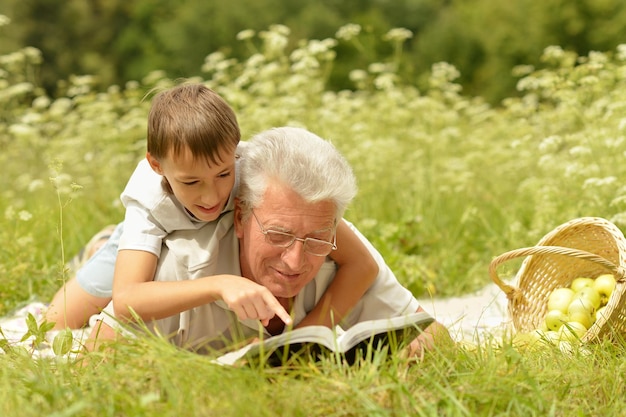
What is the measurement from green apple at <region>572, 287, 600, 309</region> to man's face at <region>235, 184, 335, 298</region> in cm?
139

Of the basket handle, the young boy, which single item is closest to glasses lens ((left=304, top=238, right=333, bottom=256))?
the young boy

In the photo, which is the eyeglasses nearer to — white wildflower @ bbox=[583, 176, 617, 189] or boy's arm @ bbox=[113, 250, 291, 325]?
boy's arm @ bbox=[113, 250, 291, 325]

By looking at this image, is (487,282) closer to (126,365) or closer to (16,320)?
(16,320)

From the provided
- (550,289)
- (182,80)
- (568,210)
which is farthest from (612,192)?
(182,80)

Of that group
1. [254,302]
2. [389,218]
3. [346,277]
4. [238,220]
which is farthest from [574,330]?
[389,218]

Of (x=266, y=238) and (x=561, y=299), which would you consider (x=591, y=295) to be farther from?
(x=266, y=238)

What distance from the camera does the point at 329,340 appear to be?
2490mm

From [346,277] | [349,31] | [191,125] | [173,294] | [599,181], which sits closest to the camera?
[173,294]

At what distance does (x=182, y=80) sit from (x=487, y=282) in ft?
8.79

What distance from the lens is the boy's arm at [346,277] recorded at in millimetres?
3396

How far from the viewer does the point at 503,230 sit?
20.4 feet

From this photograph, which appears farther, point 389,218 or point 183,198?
point 389,218

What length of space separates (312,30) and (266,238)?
31.3 meters

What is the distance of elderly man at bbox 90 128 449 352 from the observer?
298 centimetres
